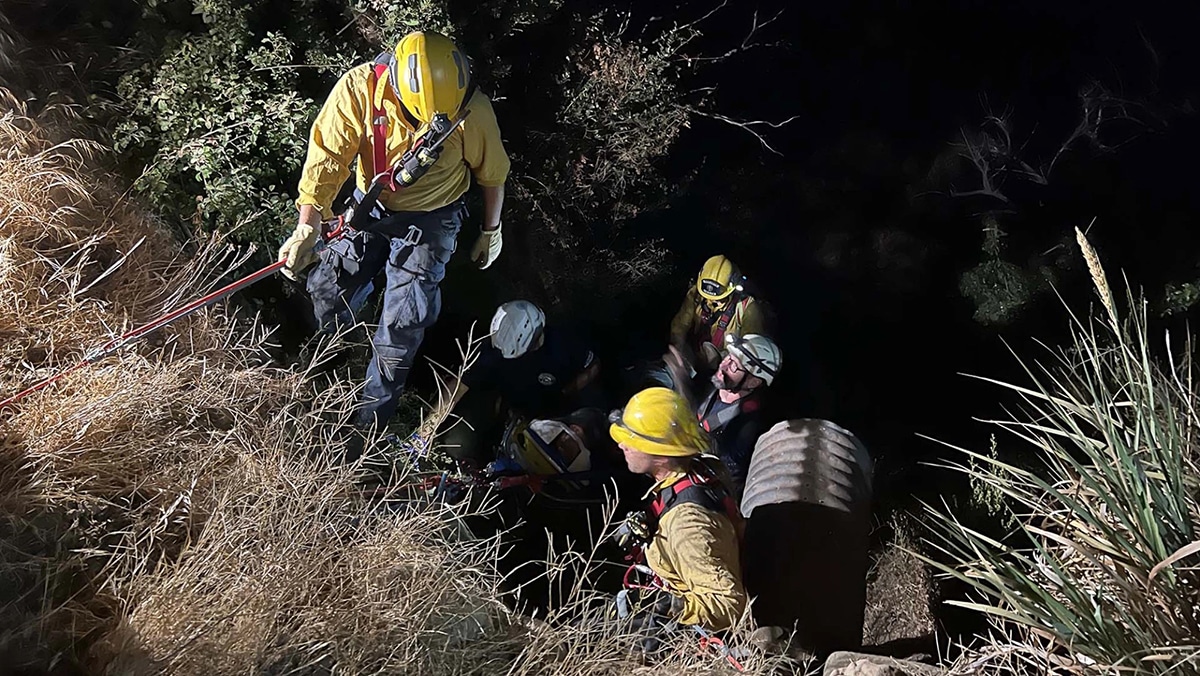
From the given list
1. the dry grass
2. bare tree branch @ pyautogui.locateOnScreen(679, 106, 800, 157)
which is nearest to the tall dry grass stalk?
the dry grass

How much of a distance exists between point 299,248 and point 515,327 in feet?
2.70

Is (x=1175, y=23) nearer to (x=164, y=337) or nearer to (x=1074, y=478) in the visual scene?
(x=1074, y=478)

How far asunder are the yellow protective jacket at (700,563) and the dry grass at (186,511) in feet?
0.37

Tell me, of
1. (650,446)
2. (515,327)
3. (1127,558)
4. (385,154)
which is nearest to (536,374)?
(515,327)

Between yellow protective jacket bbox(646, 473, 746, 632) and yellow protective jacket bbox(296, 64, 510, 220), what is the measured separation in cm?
127

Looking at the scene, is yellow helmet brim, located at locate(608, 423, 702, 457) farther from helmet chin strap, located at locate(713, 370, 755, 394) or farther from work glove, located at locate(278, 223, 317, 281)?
work glove, located at locate(278, 223, 317, 281)

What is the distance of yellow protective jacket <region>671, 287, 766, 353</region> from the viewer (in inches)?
155

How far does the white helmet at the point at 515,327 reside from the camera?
3.39 meters

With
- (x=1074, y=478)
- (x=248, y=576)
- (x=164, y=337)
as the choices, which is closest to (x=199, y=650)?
(x=248, y=576)

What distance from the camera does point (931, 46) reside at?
4090mm

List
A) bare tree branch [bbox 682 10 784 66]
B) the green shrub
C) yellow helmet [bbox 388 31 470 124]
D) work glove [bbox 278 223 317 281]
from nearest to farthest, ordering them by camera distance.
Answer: yellow helmet [bbox 388 31 470 124] < work glove [bbox 278 223 317 281] < the green shrub < bare tree branch [bbox 682 10 784 66]

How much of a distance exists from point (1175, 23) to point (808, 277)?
175 centimetres

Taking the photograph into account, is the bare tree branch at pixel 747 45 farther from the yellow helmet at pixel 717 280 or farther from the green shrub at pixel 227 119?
the green shrub at pixel 227 119

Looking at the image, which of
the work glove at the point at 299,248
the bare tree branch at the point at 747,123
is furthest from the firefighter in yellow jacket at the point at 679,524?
the bare tree branch at the point at 747,123
